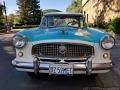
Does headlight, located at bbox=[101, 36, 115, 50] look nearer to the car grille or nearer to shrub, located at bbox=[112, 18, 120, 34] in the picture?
the car grille

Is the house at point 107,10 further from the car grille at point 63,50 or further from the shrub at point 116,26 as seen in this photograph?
the car grille at point 63,50

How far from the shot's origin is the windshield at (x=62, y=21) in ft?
23.6

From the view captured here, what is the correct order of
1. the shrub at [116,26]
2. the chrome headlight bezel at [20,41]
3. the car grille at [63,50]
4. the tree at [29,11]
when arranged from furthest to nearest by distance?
the tree at [29,11], the shrub at [116,26], the chrome headlight bezel at [20,41], the car grille at [63,50]

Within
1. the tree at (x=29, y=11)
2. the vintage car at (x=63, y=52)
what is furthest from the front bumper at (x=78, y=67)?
the tree at (x=29, y=11)

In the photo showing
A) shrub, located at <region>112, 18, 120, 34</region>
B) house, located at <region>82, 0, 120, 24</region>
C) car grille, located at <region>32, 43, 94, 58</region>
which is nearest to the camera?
car grille, located at <region>32, 43, 94, 58</region>

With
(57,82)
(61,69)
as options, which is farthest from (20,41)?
(57,82)

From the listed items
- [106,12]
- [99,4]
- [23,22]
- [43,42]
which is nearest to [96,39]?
[43,42]

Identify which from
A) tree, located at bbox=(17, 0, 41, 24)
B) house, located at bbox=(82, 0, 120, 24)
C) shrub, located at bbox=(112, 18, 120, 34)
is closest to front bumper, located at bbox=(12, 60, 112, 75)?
shrub, located at bbox=(112, 18, 120, 34)

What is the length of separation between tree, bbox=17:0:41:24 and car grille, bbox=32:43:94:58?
6605 centimetres

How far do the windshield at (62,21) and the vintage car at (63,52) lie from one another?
142cm

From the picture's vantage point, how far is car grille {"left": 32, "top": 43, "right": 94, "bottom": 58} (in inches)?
219

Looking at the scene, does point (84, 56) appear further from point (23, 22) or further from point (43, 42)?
point (23, 22)

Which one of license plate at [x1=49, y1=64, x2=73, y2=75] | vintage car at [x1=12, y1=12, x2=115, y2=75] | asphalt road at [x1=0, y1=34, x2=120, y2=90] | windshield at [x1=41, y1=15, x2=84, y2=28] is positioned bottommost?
asphalt road at [x1=0, y1=34, x2=120, y2=90]

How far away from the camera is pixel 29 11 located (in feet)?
242
